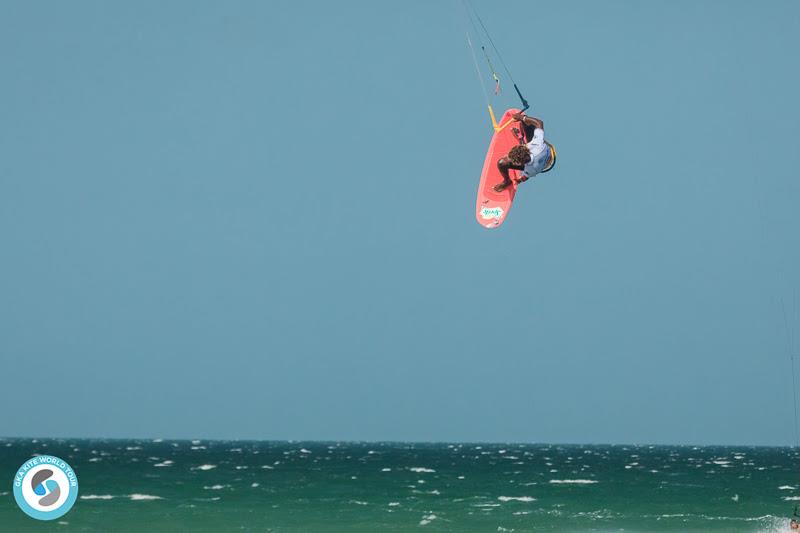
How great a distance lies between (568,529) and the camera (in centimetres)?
3247

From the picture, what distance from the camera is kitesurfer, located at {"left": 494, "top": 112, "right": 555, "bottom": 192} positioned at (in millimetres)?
18016

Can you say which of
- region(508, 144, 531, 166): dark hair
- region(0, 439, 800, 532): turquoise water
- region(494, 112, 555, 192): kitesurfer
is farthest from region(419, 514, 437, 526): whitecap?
region(508, 144, 531, 166): dark hair

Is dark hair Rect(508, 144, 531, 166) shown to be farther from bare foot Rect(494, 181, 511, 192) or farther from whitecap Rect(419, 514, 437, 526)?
whitecap Rect(419, 514, 437, 526)

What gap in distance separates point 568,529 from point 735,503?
12371 millimetres

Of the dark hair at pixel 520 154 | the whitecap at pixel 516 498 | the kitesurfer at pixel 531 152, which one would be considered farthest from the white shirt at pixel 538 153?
the whitecap at pixel 516 498

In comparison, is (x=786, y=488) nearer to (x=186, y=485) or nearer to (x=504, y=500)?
(x=504, y=500)

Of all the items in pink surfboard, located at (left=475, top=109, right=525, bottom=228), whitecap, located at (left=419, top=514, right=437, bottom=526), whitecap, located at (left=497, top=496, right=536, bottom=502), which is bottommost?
whitecap, located at (left=419, top=514, right=437, bottom=526)

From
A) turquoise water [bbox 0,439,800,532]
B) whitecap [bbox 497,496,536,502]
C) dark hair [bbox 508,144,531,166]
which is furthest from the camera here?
whitecap [bbox 497,496,536,502]

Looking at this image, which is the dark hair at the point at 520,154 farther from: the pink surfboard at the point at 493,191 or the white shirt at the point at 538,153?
the pink surfboard at the point at 493,191

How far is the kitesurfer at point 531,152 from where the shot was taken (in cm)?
1802

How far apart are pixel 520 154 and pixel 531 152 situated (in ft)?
0.59

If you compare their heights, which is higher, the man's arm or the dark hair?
the man's arm

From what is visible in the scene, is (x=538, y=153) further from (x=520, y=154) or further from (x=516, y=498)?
(x=516, y=498)

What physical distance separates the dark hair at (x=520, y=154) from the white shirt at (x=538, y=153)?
4.5 inches
